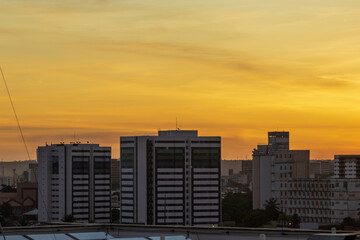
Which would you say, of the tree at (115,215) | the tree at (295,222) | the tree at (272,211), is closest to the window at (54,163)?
the tree at (115,215)

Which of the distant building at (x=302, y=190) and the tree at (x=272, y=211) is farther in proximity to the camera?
the distant building at (x=302, y=190)

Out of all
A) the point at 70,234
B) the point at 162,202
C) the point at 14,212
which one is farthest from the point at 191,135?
the point at 70,234

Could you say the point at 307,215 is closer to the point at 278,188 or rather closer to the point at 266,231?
the point at 278,188

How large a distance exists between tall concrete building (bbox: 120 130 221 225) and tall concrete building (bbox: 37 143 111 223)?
12742 mm

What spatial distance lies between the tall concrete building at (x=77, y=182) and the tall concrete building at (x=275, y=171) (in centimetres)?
2229

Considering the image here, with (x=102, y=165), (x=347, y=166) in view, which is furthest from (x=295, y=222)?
(x=347, y=166)

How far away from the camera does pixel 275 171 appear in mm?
133750

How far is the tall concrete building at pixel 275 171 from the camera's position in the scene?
132500mm

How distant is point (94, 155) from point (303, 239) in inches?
4588

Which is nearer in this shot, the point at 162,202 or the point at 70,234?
the point at 70,234

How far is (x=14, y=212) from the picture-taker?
145 meters

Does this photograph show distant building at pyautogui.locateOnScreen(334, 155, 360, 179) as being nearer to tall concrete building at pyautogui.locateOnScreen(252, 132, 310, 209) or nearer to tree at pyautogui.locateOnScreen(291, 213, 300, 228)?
tall concrete building at pyautogui.locateOnScreen(252, 132, 310, 209)

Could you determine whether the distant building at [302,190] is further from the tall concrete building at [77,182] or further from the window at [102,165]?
the tall concrete building at [77,182]

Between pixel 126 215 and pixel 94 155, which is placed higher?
pixel 94 155
